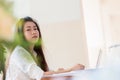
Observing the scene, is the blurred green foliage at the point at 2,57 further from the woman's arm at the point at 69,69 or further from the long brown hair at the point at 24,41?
the woman's arm at the point at 69,69

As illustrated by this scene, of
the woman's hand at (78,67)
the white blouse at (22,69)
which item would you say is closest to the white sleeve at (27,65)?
the white blouse at (22,69)

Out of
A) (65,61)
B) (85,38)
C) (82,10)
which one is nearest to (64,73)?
(65,61)

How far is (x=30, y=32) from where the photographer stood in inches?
47.6

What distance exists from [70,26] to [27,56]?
24cm

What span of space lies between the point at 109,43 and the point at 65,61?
22 cm

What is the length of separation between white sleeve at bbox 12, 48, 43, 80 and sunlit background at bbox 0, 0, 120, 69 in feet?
0.21

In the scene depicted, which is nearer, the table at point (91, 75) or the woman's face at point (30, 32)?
the table at point (91, 75)

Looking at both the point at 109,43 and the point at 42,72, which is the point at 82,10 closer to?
the point at 109,43

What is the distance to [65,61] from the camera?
117 cm

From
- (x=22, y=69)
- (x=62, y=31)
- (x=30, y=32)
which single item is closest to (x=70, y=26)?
(x=62, y=31)

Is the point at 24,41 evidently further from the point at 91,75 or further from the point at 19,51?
the point at 91,75

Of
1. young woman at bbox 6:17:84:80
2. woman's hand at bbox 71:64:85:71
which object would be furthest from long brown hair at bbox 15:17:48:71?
woman's hand at bbox 71:64:85:71

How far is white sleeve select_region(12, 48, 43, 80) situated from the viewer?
117 centimetres

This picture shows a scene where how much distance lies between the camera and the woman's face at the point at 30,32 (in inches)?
47.4
